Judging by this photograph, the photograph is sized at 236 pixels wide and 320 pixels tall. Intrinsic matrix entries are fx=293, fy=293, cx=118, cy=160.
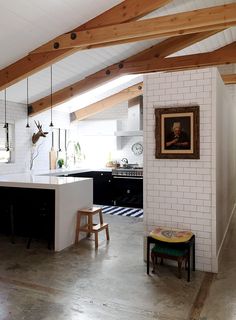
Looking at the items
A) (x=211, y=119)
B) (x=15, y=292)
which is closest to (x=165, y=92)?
(x=211, y=119)

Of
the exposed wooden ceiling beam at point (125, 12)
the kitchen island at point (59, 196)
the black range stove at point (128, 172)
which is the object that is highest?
the exposed wooden ceiling beam at point (125, 12)

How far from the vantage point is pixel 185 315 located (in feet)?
8.32

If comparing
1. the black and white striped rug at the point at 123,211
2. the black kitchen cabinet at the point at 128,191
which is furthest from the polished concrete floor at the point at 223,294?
the black kitchen cabinet at the point at 128,191

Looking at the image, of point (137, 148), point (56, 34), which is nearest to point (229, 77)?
point (137, 148)

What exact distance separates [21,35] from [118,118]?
14.6ft

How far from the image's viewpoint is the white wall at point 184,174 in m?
3.44

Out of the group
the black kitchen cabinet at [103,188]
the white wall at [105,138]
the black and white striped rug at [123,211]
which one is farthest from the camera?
the white wall at [105,138]

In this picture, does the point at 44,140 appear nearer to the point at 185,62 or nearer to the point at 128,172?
the point at 128,172

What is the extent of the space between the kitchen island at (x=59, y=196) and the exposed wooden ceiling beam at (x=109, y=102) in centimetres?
357

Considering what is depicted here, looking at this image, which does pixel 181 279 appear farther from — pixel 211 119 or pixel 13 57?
pixel 13 57

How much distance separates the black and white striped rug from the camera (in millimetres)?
6546

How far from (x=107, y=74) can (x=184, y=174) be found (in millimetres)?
3353

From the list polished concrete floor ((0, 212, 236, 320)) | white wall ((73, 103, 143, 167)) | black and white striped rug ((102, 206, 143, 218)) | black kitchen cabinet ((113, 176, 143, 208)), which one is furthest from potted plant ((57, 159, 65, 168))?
polished concrete floor ((0, 212, 236, 320))

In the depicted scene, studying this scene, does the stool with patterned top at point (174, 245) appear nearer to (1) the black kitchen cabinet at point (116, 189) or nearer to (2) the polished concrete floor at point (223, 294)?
(2) the polished concrete floor at point (223, 294)
